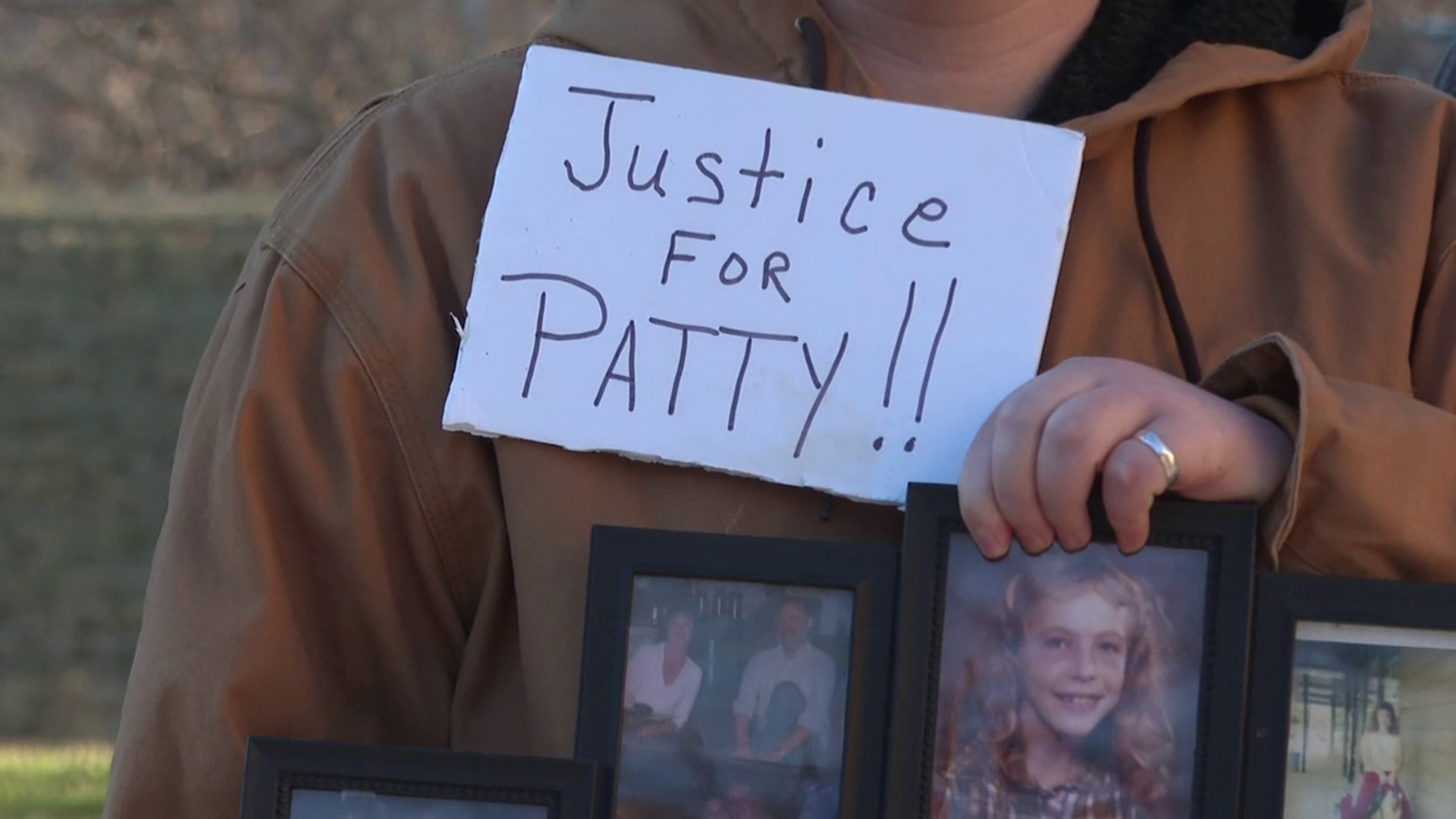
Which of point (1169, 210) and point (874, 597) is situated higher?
point (1169, 210)

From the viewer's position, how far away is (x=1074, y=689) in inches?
38.8

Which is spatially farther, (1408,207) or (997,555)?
(1408,207)

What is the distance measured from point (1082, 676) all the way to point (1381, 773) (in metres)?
0.16

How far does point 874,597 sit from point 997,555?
7cm

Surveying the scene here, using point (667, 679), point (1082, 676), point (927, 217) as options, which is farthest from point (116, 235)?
point (1082, 676)

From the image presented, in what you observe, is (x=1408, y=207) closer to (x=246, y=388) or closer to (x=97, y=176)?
(x=246, y=388)

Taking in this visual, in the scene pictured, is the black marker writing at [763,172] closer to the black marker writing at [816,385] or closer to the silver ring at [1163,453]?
the black marker writing at [816,385]

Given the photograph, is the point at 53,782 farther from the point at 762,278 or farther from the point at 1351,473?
the point at 1351,473

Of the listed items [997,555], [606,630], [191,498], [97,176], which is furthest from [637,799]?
[97,176]

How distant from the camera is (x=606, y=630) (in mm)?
1026

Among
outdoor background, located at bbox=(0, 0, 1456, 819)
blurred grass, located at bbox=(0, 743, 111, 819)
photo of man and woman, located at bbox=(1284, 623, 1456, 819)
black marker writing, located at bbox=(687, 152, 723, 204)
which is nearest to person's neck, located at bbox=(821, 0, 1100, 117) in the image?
black marker writing, located at bbox=(687, 152, 723, 204)

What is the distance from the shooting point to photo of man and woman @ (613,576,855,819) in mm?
1016

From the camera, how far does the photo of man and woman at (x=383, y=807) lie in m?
0.98

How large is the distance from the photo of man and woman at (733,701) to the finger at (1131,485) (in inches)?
5.7
